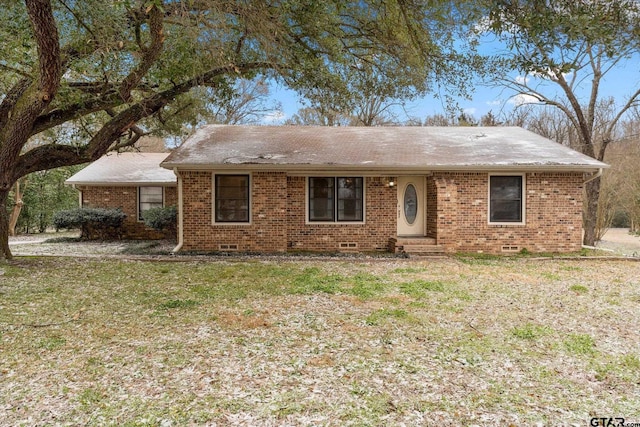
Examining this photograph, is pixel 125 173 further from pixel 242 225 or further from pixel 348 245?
pixel 348 245

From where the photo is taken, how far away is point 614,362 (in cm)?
365

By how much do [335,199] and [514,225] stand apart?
16.7 feet

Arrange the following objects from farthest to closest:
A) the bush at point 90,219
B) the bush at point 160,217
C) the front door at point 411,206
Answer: the bush at point 90,219, the bush at point 160,217, the front door at point 411,206

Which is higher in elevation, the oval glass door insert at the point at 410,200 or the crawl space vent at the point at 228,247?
the oval glass door insert at the point at 410,200

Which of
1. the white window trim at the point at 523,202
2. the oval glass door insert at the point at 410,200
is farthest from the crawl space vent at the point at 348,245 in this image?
the white window trim at the point at 523,202

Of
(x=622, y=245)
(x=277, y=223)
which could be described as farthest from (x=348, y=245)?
(x=622, y=245)

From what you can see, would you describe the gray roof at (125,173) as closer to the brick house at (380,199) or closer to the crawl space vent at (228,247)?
the brick house at (380,199)

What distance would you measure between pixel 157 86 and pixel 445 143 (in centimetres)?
867

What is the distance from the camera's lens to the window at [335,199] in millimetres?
11141

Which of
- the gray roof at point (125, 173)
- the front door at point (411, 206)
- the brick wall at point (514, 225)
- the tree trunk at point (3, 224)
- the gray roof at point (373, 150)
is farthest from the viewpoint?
the gray roof at point (125, 173)

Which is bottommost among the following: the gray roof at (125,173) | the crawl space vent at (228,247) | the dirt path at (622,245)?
the dirt path at (622,245)

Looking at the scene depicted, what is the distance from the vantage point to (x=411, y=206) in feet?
37.6

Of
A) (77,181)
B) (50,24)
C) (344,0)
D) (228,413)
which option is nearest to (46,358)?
(228,413)

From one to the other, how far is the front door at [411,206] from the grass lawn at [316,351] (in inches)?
169
